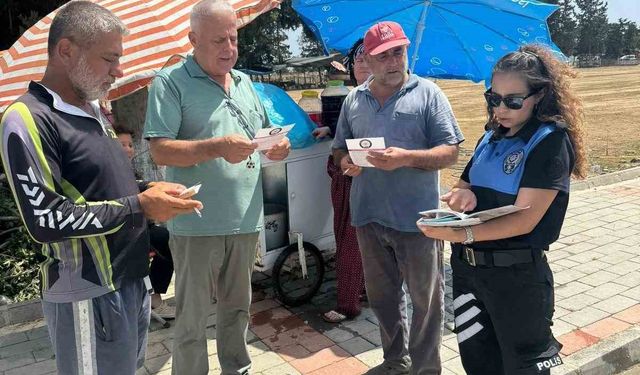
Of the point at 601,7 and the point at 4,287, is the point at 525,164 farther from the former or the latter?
the point at 601,7

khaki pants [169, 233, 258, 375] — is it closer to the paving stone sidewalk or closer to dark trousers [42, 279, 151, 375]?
the paving stone sidewalk

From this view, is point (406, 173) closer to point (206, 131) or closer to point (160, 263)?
point (206, 131)

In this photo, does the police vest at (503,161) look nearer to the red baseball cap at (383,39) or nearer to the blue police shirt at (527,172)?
the blue police shirt at (527,172)

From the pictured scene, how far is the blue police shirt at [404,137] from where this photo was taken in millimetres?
3072

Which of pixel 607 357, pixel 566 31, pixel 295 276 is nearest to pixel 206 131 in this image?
pixel 295 276

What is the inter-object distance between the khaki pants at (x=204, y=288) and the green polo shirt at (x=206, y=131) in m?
0.09

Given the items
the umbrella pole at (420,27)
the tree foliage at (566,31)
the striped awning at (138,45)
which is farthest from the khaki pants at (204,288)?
the tree foliage at (566,31)

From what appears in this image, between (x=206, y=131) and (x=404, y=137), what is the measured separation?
112 cm

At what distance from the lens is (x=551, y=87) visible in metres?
2.29

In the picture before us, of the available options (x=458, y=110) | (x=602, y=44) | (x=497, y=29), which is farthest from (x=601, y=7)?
(x=497, y=29)

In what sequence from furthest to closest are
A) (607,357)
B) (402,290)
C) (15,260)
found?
(15,260)
(607,357)
(402,290)

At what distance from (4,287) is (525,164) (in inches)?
177

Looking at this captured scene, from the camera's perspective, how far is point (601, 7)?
102 m

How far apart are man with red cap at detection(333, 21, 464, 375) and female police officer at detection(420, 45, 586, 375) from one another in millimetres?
586
